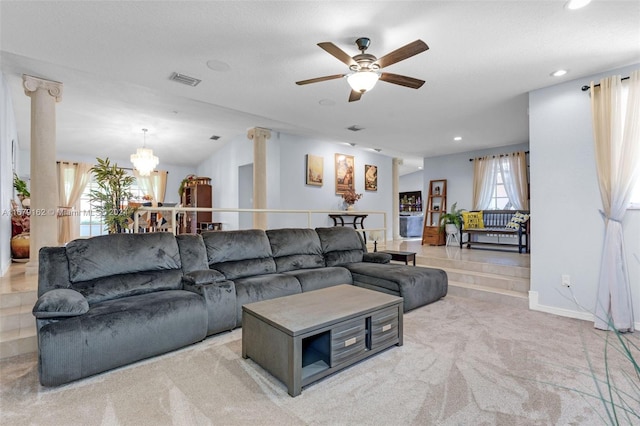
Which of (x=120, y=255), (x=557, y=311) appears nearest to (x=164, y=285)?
(x=120, y=255)

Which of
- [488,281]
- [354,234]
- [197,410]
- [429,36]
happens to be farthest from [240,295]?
[488,281]

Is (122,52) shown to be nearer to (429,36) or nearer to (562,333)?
(429,36)

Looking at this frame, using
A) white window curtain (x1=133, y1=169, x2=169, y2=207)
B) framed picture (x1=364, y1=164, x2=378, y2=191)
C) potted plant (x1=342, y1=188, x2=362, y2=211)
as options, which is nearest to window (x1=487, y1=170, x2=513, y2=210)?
framed picture (x1=364, y1=164, x2=378, y2=191)

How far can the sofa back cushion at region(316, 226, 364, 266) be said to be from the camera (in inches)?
184

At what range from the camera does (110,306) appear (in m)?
2.66

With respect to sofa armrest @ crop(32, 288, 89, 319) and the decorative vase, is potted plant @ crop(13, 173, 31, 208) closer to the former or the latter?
the decorative vase

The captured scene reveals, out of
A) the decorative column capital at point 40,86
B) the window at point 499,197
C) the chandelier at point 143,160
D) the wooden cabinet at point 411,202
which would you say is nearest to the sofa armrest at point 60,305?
the decorative column capital at point 40,86

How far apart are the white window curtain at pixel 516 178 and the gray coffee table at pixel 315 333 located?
5.56m

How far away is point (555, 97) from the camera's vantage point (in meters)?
3.87

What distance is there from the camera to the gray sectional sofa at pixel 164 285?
2.38m

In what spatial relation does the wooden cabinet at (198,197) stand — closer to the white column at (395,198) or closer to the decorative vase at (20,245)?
the decorative vase at (20,245)

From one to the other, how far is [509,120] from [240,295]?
16.2ft

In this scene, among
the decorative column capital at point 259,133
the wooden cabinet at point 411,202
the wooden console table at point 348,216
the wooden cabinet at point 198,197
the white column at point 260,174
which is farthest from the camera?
the wooden cabinet at point 411,202

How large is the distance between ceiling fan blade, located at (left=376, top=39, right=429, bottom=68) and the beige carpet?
7.38 ft
